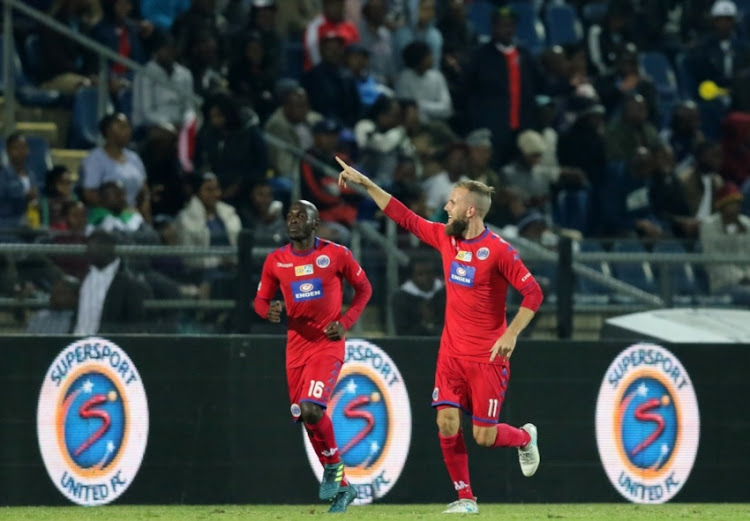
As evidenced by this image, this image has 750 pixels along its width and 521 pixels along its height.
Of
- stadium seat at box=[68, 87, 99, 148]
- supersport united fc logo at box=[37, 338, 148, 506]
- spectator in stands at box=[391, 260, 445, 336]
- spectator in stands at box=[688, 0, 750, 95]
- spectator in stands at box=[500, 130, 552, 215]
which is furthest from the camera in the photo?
spectator in stands at box=[688, 0, 750, 95]

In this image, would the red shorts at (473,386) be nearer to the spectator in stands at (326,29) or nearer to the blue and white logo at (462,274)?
the blue and white logo at (462,274)

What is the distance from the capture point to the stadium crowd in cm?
1501

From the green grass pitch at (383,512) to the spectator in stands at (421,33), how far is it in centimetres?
778

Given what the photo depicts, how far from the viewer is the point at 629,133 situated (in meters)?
18.6

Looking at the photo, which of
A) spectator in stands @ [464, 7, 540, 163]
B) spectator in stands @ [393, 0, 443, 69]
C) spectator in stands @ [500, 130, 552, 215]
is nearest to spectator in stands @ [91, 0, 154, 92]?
spectator in stands @ [393, 0, 443, 69]

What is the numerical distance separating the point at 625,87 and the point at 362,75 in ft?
11.9

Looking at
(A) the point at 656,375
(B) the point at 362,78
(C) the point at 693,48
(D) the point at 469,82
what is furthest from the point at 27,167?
(C) the point at 693,48

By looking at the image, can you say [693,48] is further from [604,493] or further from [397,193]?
[604,493]

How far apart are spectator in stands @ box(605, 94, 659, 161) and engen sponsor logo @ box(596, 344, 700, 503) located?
5607 mm

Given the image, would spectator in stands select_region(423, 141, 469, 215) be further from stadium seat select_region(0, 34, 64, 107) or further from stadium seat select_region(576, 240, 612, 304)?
stadium seat select_region(0, 34, 64, 107)

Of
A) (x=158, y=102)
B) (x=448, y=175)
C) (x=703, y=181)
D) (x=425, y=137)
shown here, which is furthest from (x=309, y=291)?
(x=703, y=181)

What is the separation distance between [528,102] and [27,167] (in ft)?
19.0

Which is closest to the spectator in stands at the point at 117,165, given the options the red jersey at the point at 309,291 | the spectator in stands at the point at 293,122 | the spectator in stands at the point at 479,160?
the spectator in stands at the point at 293,122

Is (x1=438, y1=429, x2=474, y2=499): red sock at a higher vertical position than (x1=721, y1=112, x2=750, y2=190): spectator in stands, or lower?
lower
